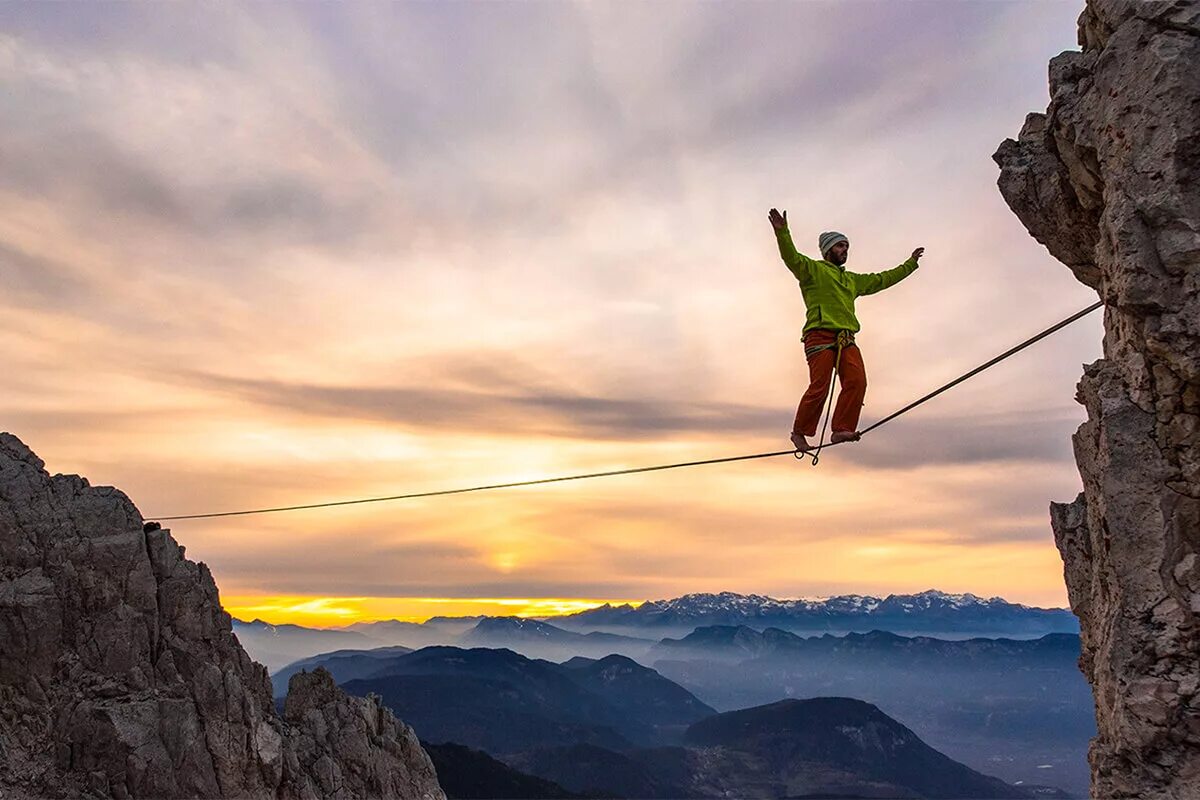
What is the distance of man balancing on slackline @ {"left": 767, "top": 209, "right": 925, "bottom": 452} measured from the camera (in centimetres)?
1223

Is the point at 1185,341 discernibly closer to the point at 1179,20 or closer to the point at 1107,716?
the point at 1179,20

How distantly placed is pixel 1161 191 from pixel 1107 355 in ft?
6.41

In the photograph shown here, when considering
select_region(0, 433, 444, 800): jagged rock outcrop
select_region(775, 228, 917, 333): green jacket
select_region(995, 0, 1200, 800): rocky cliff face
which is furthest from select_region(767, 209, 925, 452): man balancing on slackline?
select_region(0, 433, 444, 800): jagged rock outcrop

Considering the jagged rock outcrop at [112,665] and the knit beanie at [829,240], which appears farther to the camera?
the jagged rock outcrop at [112,665]

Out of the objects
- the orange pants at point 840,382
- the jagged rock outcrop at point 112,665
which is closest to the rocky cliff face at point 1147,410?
the orange pants at point 840,382

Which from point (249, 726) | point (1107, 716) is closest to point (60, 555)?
point (249, 726)

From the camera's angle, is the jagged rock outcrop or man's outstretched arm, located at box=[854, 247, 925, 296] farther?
the jagged rock outcrop

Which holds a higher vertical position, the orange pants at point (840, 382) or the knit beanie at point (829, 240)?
the knit beanie at point (829, 240)

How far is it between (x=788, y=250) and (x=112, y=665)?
26.6 m

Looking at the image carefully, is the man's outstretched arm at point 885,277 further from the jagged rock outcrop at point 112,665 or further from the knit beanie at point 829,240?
the jagged rock outcrop at point 112,665

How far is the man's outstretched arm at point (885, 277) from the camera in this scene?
13.0 metres

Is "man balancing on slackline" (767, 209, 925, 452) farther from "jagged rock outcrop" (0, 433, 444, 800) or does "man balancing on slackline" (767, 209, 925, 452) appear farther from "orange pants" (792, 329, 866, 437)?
"jagged rock outcrop" (0, 433, 444, 800)

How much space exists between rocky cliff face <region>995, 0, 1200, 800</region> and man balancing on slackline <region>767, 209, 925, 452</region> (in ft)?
12.1

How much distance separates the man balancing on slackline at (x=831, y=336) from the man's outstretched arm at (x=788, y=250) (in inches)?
0.6
